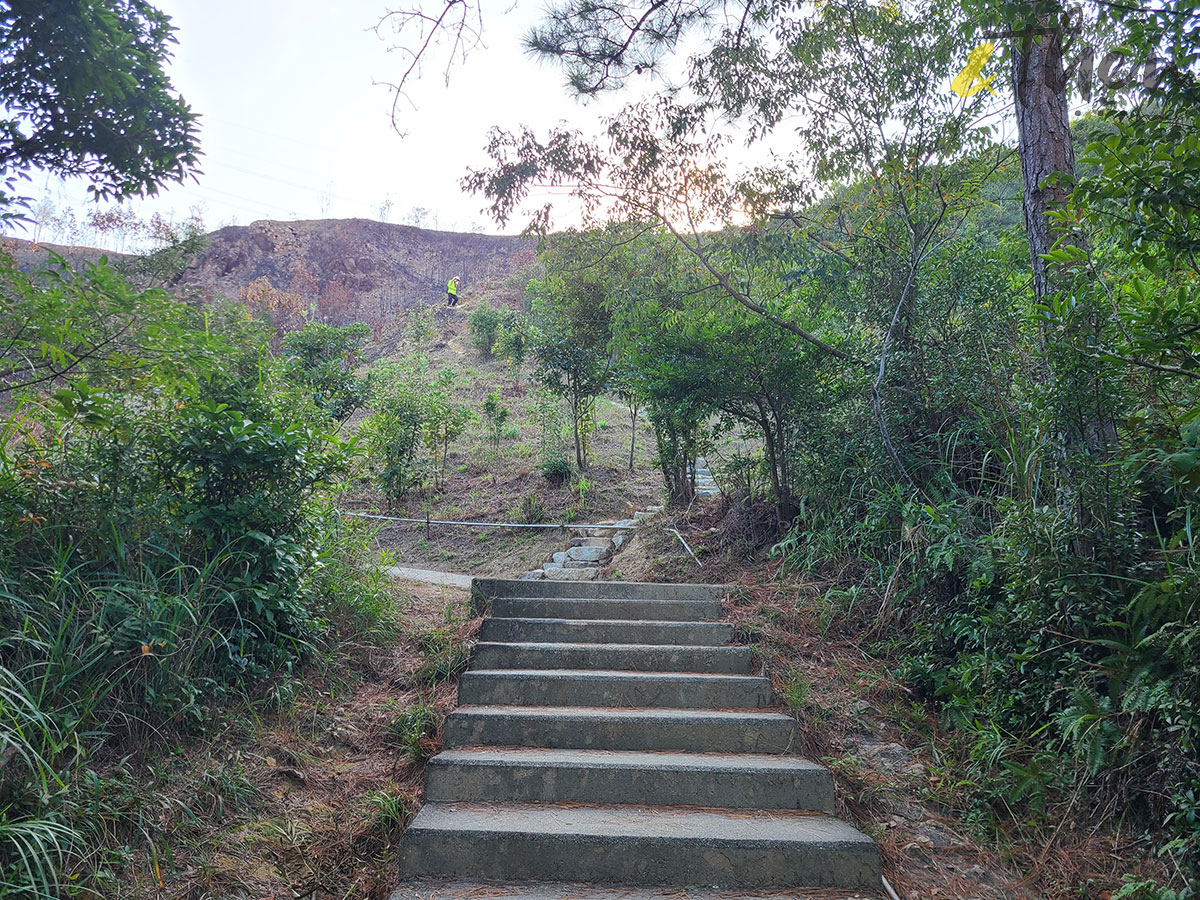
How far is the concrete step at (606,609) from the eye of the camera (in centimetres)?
425

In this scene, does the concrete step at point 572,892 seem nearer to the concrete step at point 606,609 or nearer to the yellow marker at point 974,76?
the concrete step at point 606,609

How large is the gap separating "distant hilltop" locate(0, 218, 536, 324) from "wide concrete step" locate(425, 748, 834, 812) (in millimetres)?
20318

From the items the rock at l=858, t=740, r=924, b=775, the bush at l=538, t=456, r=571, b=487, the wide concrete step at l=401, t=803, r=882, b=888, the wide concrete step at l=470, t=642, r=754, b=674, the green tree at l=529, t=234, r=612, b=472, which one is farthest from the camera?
the bush at l=538, t=456, r=571, b=487

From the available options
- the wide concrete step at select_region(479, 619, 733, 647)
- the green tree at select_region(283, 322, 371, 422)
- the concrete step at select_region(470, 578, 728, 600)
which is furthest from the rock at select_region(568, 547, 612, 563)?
the green tree at select_region(283, 322, 371, 422)

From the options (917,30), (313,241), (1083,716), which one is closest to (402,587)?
(1083,716)

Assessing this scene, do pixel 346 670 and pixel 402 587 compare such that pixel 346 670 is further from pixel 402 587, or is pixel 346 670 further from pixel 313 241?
pixel 313 241

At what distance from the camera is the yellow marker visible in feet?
14.5

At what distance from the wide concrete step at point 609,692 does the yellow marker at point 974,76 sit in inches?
166

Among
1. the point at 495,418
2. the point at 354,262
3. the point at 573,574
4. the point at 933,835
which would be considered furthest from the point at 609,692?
the point at 354,262

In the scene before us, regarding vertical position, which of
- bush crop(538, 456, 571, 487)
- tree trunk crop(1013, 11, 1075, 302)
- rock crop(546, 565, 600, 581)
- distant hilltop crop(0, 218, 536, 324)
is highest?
distant hilltop crop(0, 218, 536, 324)

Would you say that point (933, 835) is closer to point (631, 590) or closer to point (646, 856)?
point (646, 856)

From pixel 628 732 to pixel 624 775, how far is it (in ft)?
1.10

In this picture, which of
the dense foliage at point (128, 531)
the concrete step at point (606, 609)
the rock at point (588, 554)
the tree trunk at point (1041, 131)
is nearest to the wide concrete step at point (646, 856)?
the dense foliage at point (128, 531)

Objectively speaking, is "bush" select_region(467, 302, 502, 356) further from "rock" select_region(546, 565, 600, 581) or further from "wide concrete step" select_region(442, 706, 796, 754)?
"wide concrete step" select_region(442, 706, 796, 754)
